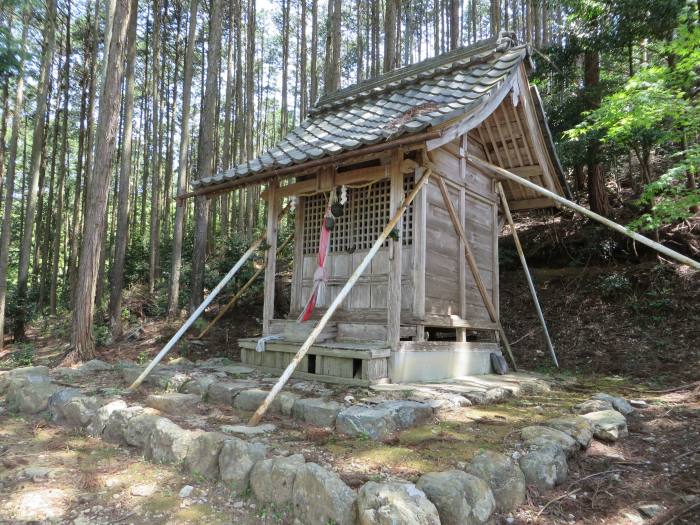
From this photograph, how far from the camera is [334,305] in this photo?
15.7 ft

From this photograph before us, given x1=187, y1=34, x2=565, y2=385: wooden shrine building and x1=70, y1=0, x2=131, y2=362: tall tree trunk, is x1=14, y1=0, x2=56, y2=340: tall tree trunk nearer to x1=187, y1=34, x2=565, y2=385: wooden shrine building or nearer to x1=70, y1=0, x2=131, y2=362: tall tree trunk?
x1=70, y1=0, x2=131, y2=362: tall tree trunk

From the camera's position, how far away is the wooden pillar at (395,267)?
5.77 m

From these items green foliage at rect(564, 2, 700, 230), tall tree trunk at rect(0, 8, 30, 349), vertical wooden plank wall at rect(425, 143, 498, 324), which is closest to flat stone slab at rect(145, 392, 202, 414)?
vertical wooden plank wall at rect(425, 143, 498, 324)

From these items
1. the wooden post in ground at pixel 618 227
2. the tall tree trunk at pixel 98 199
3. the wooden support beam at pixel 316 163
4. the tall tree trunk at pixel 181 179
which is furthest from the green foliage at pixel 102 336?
the wooden post in ground at pixel 618 227

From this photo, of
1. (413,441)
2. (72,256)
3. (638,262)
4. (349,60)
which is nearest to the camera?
(413,441)

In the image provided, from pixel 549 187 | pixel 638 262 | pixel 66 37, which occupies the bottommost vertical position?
pixel 638 262

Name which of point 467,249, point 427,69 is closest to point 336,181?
point 467,249

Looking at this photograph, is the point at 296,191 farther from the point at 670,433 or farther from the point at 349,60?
the point at 349,60

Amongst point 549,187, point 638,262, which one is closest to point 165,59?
point 549,187

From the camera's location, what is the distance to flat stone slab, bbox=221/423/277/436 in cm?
391

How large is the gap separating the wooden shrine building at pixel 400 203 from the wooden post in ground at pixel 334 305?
0.41 metres

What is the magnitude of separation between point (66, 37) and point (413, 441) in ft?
66.7

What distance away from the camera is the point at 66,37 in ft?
56.7

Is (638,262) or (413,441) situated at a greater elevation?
(638,262)
